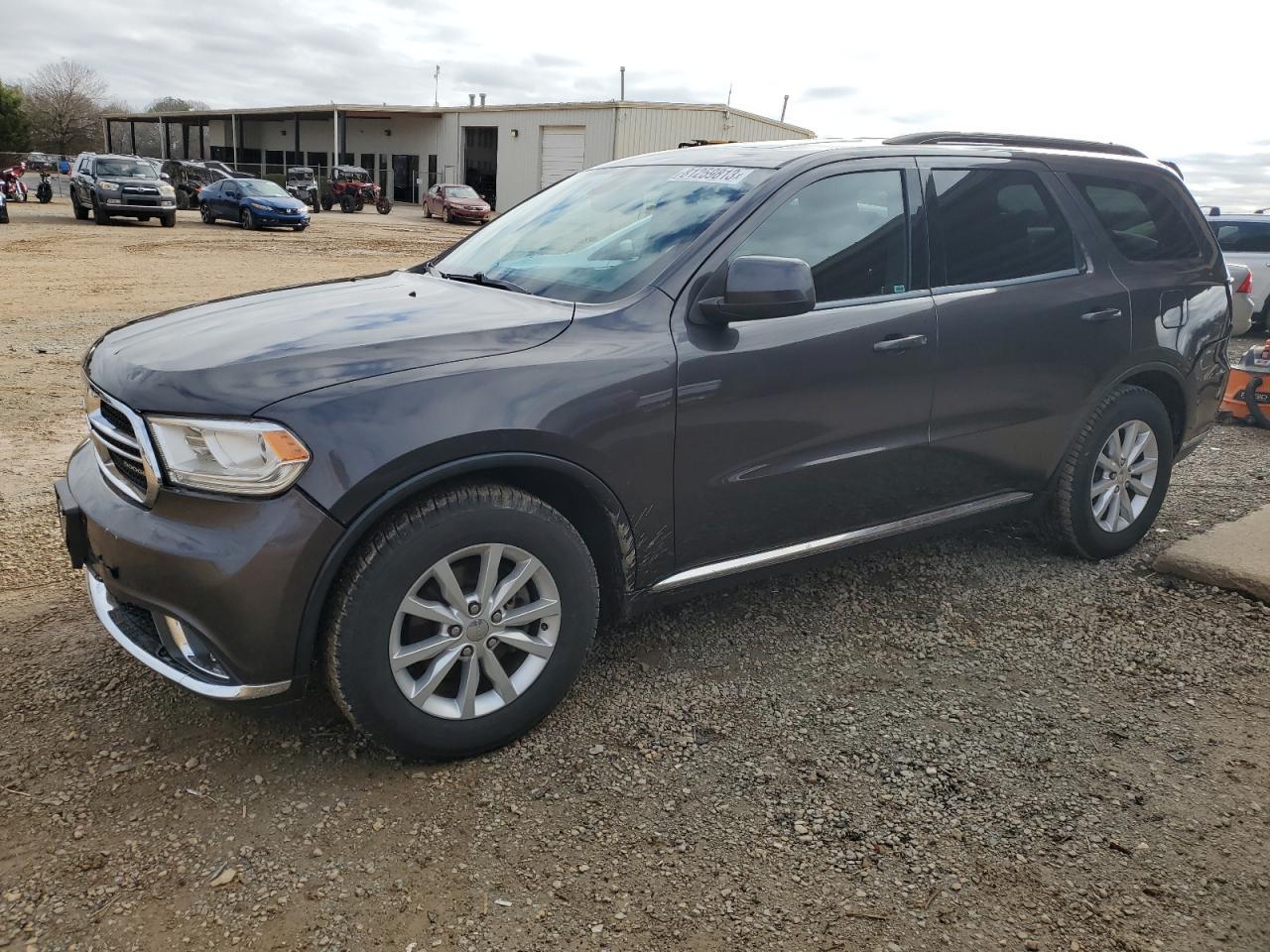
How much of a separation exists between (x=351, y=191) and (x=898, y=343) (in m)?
36.8

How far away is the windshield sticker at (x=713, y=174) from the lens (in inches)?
135

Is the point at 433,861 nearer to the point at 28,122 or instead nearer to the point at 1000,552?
the point at 1000,552

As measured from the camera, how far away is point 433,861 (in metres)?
2.47

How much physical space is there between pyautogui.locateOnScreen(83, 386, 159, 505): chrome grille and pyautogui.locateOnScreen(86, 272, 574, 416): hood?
55 mm

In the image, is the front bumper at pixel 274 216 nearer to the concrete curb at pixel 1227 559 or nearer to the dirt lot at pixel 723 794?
the dirt lot at pixel 723 794

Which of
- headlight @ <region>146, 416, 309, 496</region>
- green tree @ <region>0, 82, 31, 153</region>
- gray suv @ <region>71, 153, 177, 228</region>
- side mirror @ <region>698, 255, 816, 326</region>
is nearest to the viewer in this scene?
headlight @ <region>146, 416, 309, 496</region>

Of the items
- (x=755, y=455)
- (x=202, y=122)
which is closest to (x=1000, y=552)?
(x=755, y=455)

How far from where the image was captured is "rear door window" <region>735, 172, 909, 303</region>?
3328 mm

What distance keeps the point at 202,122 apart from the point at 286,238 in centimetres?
4396

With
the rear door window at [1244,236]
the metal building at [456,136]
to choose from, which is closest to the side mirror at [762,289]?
the rear door window at [1244,236]

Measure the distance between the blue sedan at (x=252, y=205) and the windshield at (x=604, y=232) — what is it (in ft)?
77.1

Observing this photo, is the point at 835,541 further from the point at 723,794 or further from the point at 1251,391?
the point at 1251,391

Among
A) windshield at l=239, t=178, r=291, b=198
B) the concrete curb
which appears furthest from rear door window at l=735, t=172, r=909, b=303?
windshield at l=239, t=178, r=291, b=198

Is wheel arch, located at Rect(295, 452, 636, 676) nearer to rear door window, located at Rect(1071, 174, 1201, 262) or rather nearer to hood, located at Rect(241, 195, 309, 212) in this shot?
rear door window, located at Rect(1071, 174, 1201, 262)
